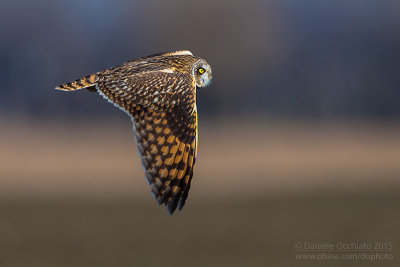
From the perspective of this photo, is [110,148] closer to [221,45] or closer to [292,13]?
[221,45]

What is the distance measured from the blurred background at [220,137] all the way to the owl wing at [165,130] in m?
9.07

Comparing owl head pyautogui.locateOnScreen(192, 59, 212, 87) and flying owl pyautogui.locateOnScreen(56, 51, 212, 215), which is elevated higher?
owl head pyautogui.locateOnScreen(192, 59, 212, 87)

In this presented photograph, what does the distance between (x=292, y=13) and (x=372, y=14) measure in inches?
275

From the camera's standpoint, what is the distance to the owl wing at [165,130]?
23.4 feet

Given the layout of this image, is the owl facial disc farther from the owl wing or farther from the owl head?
the owl wing

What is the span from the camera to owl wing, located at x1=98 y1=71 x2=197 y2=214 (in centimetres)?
712

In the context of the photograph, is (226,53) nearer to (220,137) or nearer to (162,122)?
(220,137)

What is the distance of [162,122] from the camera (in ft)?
23.8

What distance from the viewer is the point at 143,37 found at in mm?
56562

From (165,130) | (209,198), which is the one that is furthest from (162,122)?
(209,198)

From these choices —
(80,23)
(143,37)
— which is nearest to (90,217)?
(143,37)

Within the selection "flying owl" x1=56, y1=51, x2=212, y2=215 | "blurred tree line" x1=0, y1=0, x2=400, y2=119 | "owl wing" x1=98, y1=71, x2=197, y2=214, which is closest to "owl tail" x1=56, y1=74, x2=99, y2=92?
"flying owl" x1=56, y1=51, x2=212, y2=215

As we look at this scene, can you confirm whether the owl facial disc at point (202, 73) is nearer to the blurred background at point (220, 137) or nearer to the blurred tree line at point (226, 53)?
the blurred background at point (220, 137)

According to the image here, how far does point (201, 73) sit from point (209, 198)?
57.5 ft
